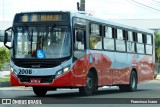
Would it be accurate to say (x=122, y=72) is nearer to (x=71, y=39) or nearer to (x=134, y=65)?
(x=134, y=65)

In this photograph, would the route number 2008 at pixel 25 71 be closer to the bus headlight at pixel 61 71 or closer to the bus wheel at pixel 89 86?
the bus headlight at pixel 61 71

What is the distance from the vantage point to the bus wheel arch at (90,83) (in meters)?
20.7

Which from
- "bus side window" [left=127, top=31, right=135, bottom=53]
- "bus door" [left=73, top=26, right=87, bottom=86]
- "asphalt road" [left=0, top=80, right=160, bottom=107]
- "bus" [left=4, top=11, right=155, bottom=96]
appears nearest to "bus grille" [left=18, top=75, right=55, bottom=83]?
"bus" [left=4, top=11, right=155, bottom=96]

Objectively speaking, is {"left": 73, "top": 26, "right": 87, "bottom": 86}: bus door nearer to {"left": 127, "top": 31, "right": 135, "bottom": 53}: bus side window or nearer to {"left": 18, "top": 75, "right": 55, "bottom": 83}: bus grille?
{"left": 18, "top": 75, "right": 55, "bottom": 83}: bus grille

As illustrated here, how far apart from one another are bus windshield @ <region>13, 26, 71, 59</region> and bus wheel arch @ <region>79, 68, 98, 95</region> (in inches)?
77.3

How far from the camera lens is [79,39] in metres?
20.0

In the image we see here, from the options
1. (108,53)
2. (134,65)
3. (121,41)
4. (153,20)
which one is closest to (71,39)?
(108,53)

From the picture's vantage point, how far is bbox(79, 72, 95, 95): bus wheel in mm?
20692

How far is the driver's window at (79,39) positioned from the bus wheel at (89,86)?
1.32 metres

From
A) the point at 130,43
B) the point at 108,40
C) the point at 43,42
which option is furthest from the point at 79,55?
the point at 130,43

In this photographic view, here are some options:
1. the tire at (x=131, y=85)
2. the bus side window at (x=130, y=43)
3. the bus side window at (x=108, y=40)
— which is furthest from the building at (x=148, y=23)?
the bus side window at (x=108, y=40)

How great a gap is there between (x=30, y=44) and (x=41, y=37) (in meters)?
0.50

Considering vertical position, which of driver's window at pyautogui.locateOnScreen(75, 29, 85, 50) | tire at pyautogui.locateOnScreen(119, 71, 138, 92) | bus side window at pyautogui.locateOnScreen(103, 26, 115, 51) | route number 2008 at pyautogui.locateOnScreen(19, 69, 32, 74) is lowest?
tire at pyautogui.locateOnScreen(119, 71, 138, 92)

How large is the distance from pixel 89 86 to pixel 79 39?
6.96 feet
